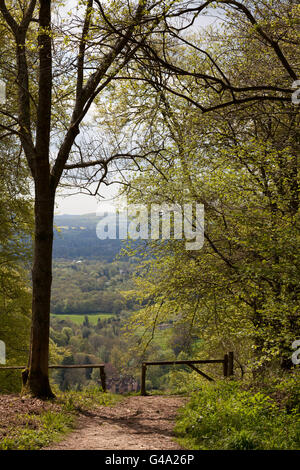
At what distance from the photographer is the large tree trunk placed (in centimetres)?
820

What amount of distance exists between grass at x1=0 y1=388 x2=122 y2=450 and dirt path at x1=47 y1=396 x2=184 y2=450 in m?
0.18

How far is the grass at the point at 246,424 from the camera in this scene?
4816 millimetres

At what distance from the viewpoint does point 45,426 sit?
599cm

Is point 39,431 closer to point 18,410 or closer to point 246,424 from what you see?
point 18,410

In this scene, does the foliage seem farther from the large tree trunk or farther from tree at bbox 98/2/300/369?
tree at bbox 98/2/300/369

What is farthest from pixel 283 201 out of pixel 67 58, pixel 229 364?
pixel 229 364

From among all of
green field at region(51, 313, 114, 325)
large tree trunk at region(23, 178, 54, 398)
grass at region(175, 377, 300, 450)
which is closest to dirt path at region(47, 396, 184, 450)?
grass at region(175, 377, 300, 450)

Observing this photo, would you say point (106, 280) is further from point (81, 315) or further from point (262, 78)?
point (262, 78)

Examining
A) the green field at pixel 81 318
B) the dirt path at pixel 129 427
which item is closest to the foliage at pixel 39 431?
Answer: the dirt path at pixel 129 427

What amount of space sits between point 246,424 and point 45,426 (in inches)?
119

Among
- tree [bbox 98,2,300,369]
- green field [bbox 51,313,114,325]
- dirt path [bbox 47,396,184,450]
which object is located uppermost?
tree [bbox 98,2,300,369]

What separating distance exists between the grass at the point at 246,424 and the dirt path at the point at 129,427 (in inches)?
15.9

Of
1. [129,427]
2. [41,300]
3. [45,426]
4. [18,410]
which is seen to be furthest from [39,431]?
[41,300]

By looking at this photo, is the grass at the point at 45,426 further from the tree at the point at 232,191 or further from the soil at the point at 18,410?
the tree at the point at 232,191
